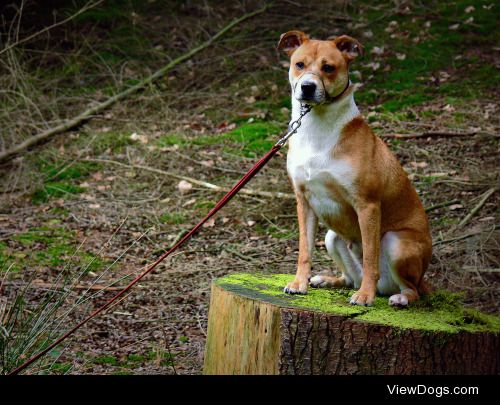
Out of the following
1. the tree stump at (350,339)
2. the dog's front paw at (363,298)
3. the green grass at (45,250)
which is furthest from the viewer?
the green grass at (45,250)

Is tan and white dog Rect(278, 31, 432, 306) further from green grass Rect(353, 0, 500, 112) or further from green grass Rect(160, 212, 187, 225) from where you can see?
green grass Rect(353, 0, 500, 112)

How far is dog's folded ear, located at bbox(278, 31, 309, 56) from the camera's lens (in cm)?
418

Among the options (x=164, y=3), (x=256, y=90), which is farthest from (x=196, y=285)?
(x=164, y=3)

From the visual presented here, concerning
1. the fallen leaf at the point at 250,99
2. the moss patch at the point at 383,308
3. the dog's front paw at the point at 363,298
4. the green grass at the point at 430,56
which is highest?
the green grass at the point at 430,56

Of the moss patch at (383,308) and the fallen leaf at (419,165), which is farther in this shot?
the fallen leaf at (419,165)

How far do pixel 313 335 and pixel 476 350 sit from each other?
832 mm

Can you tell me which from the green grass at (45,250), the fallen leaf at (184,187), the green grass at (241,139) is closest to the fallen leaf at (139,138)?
the green grass at (241,139)

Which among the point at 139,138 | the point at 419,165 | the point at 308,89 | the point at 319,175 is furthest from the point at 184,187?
the point at 308,89

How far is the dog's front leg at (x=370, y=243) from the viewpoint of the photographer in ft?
12.7

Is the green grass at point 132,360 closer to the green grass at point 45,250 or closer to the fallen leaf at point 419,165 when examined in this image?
the green grass at point 45,250

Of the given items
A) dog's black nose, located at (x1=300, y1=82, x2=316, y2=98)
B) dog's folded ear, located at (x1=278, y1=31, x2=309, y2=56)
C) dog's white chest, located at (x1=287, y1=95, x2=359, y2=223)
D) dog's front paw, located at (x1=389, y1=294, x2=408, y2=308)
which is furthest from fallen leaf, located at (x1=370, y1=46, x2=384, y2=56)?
dog's front paw, located at (x1=389, y1=294, x2=408, y2=308)

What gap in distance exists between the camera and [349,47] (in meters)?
4.12
